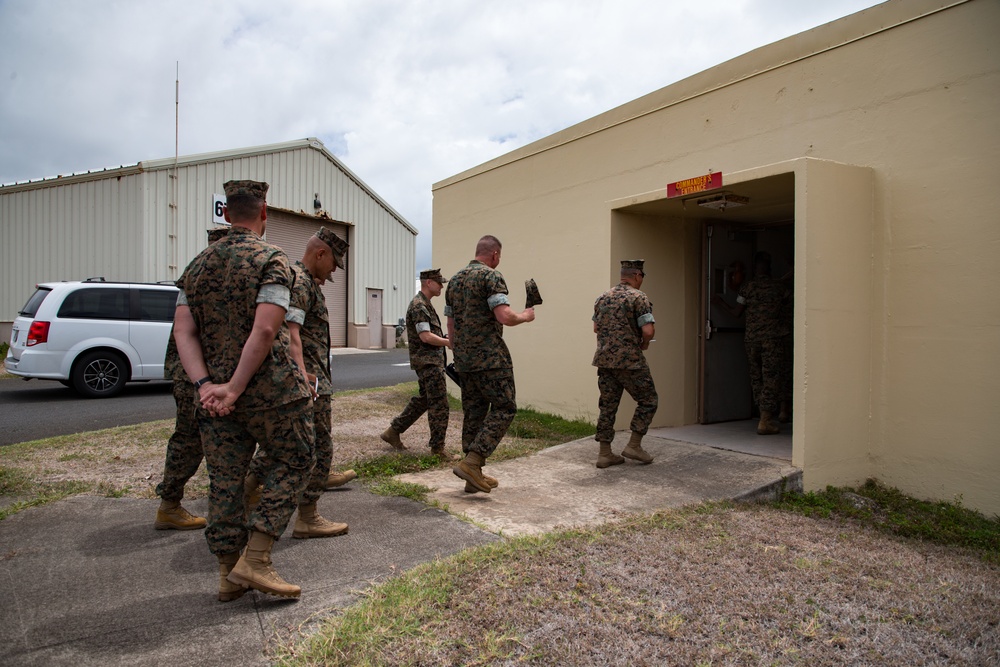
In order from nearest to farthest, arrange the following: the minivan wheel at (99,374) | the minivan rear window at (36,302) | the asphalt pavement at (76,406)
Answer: the asphalt pavement at (76,406)
the minivan rear window at (36,302)
the minivan wheel at (99,374)

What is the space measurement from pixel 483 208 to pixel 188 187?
11.2 metres

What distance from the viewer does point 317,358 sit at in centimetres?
412

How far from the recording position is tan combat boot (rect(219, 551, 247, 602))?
9.87 feet

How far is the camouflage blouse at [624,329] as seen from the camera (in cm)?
561

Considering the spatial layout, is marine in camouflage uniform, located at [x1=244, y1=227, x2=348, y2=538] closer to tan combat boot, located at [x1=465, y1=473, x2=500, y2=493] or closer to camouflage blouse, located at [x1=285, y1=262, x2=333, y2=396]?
camouflage blouse, located at [x1=285, y1=262, x2=333, y2=396]

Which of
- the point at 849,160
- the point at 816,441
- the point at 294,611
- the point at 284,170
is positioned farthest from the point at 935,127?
the point at 284,170

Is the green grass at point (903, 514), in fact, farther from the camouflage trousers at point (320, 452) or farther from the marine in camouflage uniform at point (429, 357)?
the camouflage trousers at point (320, 452)

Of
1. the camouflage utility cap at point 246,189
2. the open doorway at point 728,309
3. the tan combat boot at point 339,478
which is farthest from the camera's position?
the open doorway at point 728,309

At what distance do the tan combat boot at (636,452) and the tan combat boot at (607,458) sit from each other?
0.24 feet

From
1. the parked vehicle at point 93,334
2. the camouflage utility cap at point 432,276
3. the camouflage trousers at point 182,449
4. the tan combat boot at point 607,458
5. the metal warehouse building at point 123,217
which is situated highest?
the metal warehouse building at point 123,217

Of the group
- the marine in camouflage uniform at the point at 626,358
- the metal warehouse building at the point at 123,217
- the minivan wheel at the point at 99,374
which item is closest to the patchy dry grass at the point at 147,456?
the marine in camouflage uniform at the point at 626,358

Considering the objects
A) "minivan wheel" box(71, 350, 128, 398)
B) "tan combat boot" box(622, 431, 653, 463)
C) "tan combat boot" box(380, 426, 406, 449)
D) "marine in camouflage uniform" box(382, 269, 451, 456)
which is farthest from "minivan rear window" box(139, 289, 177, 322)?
"tan combat boot" box(622, 431, 653, 463)

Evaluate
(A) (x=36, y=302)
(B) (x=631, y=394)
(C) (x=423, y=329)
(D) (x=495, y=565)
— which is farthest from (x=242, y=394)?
(A) (x=36, y=302)

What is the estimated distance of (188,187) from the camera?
17344 millimetres
